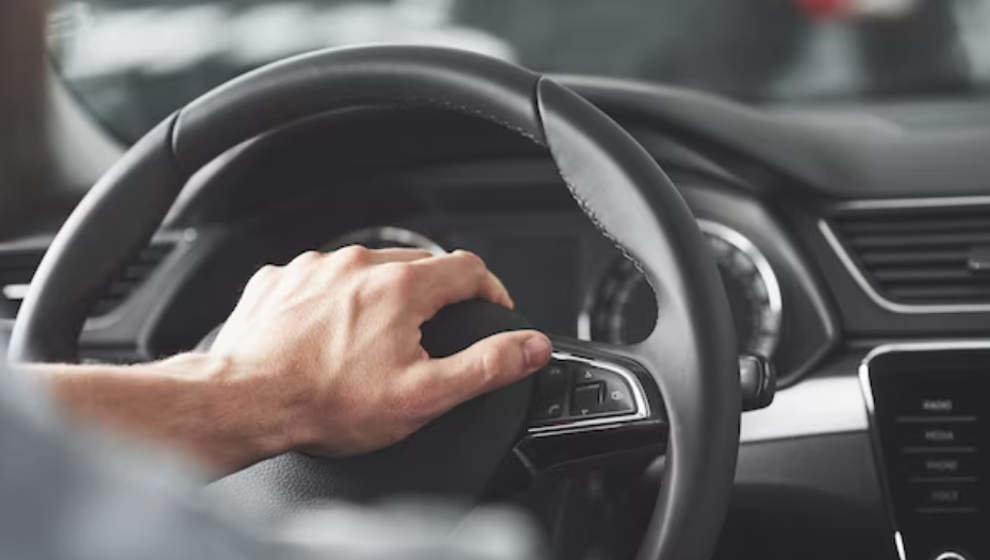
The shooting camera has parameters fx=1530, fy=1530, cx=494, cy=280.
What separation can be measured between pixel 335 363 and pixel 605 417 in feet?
0.68

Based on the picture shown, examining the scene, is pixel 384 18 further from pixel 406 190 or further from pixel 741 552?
pixel 741 552

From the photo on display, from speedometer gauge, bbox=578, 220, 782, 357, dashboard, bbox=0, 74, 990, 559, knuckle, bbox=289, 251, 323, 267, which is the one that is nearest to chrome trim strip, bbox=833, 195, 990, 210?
dashboard, bbox=0, 74, 990, 559

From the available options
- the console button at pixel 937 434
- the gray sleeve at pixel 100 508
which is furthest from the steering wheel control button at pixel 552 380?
the gray sleeve at pixel 100 508

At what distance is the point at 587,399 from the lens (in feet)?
3.43

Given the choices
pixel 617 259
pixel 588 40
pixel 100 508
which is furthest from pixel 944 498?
pixel 588 40

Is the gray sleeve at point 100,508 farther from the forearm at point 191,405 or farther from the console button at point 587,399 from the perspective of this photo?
the console button at point 587,399

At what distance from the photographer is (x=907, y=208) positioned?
148cm

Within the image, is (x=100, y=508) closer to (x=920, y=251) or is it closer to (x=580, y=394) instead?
(x=580, y=394)

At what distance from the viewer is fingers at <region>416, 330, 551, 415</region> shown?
946 mm

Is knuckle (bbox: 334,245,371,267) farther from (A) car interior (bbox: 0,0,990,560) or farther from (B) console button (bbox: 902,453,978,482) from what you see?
(B) console button (bbox: 902,453,978,482)

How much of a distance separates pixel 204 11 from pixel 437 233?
1899mm

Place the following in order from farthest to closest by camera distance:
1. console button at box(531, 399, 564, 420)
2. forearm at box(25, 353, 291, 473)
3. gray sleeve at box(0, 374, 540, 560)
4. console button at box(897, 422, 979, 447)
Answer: console button at box(897, 422, 979, 447) → console button at box(531, 399, 564, 420) → forearm at box(25, 353, 291, 473) → gray sleeve at box(0, 374, 540, 560)

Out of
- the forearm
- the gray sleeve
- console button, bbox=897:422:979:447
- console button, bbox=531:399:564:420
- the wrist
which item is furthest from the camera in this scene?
console button, bbox=897:422:979:447

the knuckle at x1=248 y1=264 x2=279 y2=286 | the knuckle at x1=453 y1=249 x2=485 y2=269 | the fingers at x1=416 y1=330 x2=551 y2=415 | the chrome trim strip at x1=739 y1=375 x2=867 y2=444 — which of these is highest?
the knuckle at x1=453 y1=249 x2=485 y2=269
